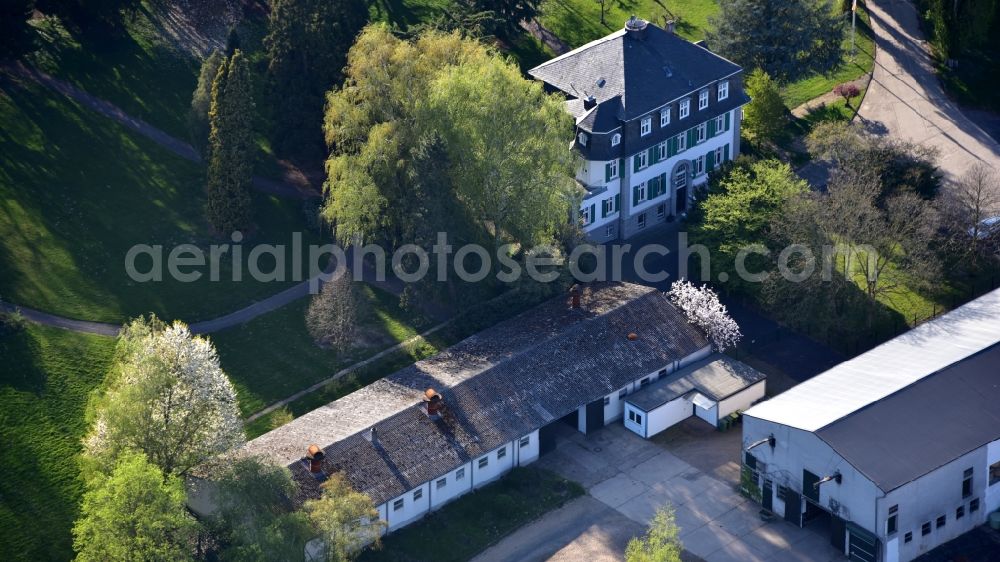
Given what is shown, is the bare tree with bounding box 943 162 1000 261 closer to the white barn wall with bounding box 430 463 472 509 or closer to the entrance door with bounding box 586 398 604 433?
the entrance door with bounding box 586 398 604 433

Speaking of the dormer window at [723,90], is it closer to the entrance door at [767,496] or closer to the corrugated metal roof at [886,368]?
the corrugated metal roof at [886,368]

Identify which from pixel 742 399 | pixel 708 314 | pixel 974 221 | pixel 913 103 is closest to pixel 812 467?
pixel 742 399

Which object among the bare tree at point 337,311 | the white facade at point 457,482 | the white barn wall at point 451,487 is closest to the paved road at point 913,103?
the white facade at point 457,482

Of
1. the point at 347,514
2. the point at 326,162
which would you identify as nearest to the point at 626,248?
the point at 326,162

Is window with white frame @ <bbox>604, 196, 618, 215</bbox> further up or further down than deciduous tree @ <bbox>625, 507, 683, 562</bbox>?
further up

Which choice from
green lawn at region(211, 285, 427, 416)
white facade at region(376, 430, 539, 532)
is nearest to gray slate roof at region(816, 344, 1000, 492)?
white facade at region(376, 430, 539, 532)

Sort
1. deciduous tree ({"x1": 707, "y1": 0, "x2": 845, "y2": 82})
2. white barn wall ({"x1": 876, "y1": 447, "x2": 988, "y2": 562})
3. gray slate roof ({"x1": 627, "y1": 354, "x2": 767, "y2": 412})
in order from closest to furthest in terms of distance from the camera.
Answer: white barn wall ({"x1": 876, "y1": 447, "x2": 988, "y2": 562}) → gray slate roof ({"x1": 627, "y1": 354, "x2": 767, "y2": 412}) → deciduous tree ({"x1": 707, "y1": 0, "x2": 845, "y2": 82})

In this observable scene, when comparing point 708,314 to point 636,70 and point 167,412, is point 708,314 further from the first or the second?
point 167,412

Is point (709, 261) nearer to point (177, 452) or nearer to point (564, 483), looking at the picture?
point (564, 483)
